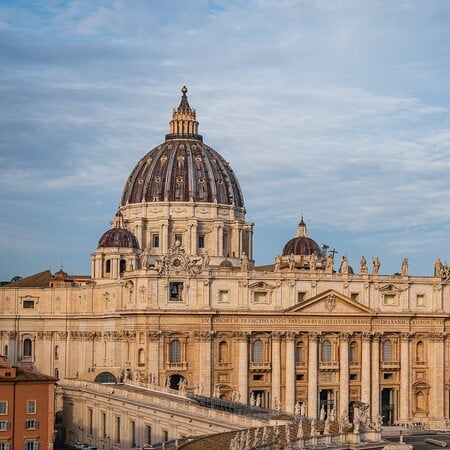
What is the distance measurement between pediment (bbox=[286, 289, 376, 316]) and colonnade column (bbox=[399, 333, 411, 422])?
4.74 m

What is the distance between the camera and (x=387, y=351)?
12594cm

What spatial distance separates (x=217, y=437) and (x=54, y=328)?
78.8 meters

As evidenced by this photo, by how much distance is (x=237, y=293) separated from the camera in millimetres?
119375

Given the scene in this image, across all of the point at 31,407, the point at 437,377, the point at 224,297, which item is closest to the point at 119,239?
the point at 224,297

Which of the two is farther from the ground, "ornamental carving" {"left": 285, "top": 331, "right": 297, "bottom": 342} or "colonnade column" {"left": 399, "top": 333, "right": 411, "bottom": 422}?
"ornamental carving" {"left": 285, "top": 331, "right": 297, "bottom": 342}

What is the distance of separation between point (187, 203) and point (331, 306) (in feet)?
97.6

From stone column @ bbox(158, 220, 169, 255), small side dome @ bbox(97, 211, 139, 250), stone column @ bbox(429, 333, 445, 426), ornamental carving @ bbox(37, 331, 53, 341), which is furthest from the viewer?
ornamental carving @ bbox(37, 331, 53, 341)

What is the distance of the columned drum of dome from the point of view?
5738 inches

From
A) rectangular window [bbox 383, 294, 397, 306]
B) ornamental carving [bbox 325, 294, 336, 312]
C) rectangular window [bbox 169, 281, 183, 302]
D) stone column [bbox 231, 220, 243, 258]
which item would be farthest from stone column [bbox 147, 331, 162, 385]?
stone column [bbox 231, 220, 243, 258]

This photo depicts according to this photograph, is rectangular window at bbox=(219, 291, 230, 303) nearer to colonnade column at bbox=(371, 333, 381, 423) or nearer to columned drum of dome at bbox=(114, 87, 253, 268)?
colonnade column at bbox=(371, 333, 381, 423)

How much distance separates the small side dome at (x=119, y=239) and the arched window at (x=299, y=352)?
25.7 m

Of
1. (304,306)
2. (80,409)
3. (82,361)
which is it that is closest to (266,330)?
(304,306)

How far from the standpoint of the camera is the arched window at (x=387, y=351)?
12575cm

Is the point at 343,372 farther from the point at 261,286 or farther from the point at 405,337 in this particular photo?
the point at 261,286
